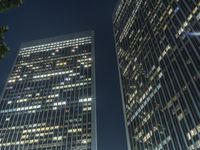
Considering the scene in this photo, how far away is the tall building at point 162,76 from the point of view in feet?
257

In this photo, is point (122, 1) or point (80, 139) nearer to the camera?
point (80, 139)

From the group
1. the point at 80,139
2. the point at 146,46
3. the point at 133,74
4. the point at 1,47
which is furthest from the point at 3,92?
the point at 1,47

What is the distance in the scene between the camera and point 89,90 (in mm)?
159625

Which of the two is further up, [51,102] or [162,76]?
[51,102]

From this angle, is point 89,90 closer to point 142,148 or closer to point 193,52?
point 142,148

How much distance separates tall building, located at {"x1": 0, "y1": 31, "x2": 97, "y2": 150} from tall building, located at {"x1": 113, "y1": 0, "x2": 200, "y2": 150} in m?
28.6

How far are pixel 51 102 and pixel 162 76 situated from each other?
82.7m

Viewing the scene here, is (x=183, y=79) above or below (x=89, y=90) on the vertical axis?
below

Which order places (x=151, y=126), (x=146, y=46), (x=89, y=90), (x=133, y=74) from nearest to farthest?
(x=151, y=126) < (x=146, y=46) < (x=133, y=74) < (x=89, y=90)

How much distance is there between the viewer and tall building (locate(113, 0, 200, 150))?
78375 millimetres

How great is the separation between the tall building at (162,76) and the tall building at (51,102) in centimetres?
2864

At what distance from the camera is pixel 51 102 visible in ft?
504

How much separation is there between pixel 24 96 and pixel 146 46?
303ft

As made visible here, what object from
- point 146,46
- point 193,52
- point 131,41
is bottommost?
point 193,52
